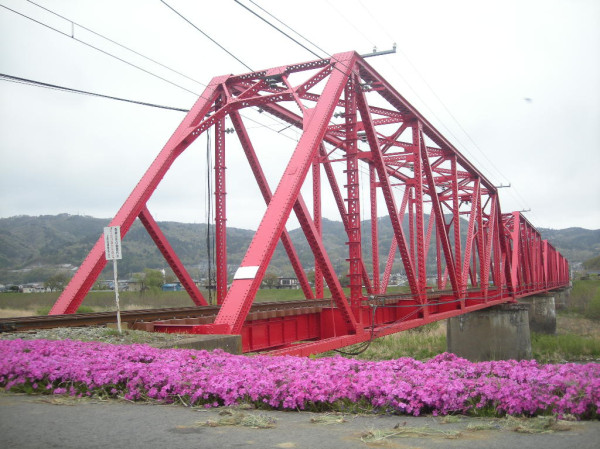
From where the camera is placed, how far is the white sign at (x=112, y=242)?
35.9 feet

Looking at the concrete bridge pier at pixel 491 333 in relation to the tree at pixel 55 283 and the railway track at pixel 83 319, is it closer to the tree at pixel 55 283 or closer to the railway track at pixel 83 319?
the railway track at pixel 83 319

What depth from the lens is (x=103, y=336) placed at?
32.9 ft

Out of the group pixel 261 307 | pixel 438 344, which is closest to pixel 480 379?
pixel 261 307

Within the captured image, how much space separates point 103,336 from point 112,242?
1.92 meters

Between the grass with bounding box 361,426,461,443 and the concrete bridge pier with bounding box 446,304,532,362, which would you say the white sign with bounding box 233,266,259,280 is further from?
the concrete bridge pier with bounding box 446,304,532,362

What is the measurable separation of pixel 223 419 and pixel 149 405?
117cm

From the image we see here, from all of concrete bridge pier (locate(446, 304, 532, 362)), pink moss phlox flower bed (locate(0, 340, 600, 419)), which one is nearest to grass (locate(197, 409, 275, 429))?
pink moss phlox flower bed (locate(0, 340, 600, 419))

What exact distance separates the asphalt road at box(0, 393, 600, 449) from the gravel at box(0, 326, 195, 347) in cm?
353

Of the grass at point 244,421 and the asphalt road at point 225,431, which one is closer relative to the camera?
the asphalt road at point 225,431

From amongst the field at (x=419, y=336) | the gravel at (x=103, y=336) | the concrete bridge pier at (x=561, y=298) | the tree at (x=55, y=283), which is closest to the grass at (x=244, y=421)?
the gravel at (x=103, y=336)

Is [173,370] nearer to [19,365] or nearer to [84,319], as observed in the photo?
[19,365]

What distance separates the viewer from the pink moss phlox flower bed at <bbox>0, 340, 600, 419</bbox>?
5.45 meters

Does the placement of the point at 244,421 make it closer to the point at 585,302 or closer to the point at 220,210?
the point at 220,210

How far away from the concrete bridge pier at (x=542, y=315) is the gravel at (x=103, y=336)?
48918mm
